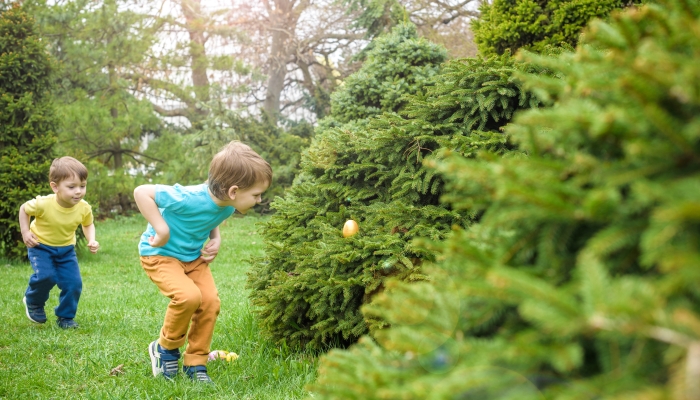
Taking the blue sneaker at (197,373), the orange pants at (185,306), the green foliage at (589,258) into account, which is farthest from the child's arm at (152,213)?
the green foliage at (589,258)

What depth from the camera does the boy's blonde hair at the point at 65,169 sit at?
476cm

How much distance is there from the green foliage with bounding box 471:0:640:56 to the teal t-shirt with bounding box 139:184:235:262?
8.98 ft

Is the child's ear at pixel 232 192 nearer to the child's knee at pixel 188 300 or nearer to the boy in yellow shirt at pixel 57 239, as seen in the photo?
the child's knee at pixel 188 300

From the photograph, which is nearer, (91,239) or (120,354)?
(120,354)

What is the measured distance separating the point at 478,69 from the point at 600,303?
105 inches

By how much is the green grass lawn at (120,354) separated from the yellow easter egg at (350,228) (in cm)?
80

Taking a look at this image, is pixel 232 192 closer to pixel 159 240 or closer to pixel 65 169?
pixel 159 240

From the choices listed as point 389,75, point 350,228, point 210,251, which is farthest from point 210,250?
point 389,75

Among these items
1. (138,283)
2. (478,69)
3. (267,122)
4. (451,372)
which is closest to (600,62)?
(451,372)

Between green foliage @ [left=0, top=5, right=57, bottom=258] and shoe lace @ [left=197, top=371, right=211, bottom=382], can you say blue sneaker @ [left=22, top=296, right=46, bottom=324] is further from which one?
green foliage @ [left=0, top=5, right=57, bottom=258]

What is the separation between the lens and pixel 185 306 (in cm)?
335

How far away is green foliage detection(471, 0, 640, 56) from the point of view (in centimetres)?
481

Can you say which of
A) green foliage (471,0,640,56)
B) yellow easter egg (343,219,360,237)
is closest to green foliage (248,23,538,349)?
yellow easter egg (343,219,360,237)

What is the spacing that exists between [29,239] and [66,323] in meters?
0.77
